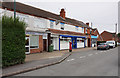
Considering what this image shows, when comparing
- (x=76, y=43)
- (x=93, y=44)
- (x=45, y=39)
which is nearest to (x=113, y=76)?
(x=45, y=39)

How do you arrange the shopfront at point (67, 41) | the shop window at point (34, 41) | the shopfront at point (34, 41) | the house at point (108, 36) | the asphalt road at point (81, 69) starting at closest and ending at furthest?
the asphalt road at point (81, 69) → the shopfront at point (34, 41) → the shop window at point (34, 41) → the shopfront at point (67, 41) → the house at point (108, 36)

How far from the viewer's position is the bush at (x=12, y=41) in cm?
594

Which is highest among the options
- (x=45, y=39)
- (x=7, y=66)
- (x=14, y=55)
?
(x=45, y=39)

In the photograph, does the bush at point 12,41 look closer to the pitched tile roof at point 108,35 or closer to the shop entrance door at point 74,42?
the shop entrance door at point 74,42

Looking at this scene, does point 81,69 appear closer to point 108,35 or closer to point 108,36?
point 108,36

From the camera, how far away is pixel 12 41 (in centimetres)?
630

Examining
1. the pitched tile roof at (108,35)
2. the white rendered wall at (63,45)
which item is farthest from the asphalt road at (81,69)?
the pitched tile roof at (108,35)

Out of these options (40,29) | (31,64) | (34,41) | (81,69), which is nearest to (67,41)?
(40,29)

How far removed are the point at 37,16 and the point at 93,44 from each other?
68.4 feet

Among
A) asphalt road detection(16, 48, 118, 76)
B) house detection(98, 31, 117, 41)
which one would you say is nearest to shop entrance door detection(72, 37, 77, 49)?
asphalt road detection(16, 48, 118, 76)

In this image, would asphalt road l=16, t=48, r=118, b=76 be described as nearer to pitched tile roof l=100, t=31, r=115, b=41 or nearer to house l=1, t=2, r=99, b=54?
house l=1, t=2, r=99, b=54

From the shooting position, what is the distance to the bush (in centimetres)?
594

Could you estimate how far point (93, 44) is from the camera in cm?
Result: 2877

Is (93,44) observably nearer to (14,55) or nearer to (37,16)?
(37,16)
